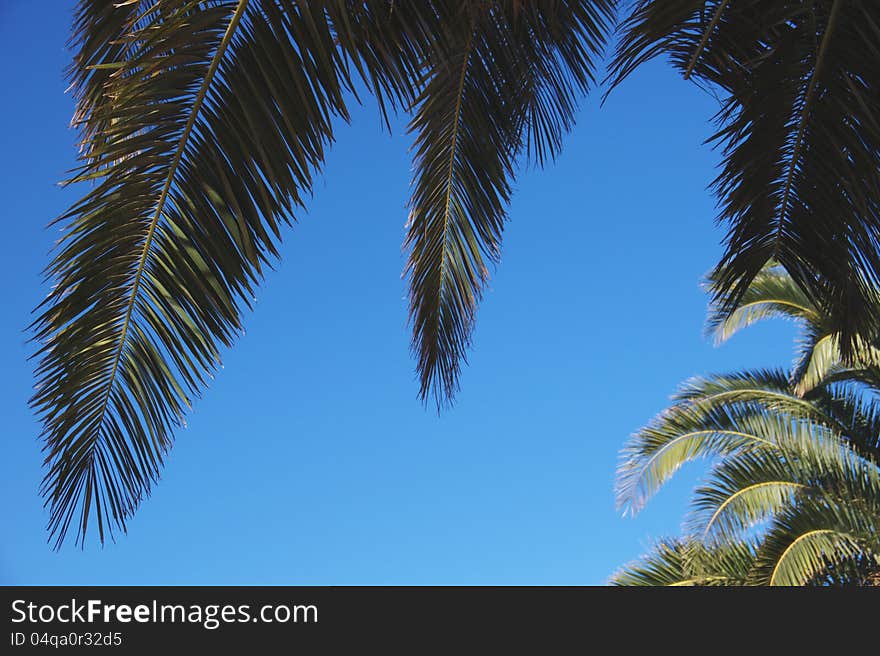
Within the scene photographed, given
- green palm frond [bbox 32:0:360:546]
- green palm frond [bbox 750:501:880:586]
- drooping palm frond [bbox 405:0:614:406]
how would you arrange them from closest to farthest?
green palm frond [bbox 32:0:360:546], drooping palm frond [bbox 405:0:614:406], green palm frond [bbox 750:501:880:586]

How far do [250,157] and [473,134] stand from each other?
6.38 feet

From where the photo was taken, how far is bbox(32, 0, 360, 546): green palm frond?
9.73 ft

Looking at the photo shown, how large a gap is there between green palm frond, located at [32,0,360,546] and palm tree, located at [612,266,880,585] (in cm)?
740

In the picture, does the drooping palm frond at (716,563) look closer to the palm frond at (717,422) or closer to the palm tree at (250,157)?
the palm frond at (717,422)

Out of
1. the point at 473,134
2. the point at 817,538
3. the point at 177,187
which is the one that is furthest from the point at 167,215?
the point at 817,538

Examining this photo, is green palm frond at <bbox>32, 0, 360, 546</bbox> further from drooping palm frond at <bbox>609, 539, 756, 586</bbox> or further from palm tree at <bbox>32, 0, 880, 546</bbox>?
drooping palm frond at <bbox>609, 539, 756, 586</bbox>

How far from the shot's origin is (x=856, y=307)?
4.00m

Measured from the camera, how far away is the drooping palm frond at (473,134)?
14.7 ft

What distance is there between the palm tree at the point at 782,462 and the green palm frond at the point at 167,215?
7.40 m

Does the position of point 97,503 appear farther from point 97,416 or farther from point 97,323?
point 97,323

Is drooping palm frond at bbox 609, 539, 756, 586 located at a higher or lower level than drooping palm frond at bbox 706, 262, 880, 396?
lower

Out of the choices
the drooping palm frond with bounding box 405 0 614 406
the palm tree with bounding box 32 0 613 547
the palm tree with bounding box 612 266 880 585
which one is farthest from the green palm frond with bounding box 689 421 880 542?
the palm tree with bounding box 32 0 613 547

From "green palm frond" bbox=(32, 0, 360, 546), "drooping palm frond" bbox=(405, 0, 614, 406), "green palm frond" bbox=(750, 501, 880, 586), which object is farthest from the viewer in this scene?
"green palm frond" bbox=(750, 501, 880, 586)
